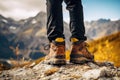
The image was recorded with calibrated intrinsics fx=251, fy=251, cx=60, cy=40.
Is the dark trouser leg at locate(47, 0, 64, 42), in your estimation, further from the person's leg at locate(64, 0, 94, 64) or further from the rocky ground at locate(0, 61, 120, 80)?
the rocky ground at locate(0, 61, 120, 80)

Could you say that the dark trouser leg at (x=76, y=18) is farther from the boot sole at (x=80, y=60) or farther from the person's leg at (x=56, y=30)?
the boot sole at (x=80, y=60)

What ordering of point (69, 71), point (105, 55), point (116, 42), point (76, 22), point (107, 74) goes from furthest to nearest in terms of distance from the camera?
point (116, 42)
point (105, 55)
point (76, 22)
point (69, 71)
point (107, 74)

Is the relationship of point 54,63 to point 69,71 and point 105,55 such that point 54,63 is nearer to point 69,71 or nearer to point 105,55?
point 69,71

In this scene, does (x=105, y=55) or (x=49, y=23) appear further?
(x=105, y=55)

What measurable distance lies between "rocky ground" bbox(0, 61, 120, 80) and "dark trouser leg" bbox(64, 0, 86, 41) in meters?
0.69

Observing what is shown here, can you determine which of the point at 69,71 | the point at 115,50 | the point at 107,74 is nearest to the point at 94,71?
the point at 107,74

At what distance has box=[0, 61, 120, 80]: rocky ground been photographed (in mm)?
4539

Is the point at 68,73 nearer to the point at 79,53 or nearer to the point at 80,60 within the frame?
the point at 80,60

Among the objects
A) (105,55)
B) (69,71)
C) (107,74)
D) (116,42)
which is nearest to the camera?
(107,74)

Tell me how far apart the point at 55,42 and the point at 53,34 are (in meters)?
0.18

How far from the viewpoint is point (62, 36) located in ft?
17.5

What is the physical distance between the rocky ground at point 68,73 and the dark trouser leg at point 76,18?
69 centimetres

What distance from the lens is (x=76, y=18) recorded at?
5543mm

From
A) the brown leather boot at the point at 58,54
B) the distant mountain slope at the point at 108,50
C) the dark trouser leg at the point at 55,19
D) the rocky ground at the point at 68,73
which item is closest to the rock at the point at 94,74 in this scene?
the rocky ground at the point at 68,73
